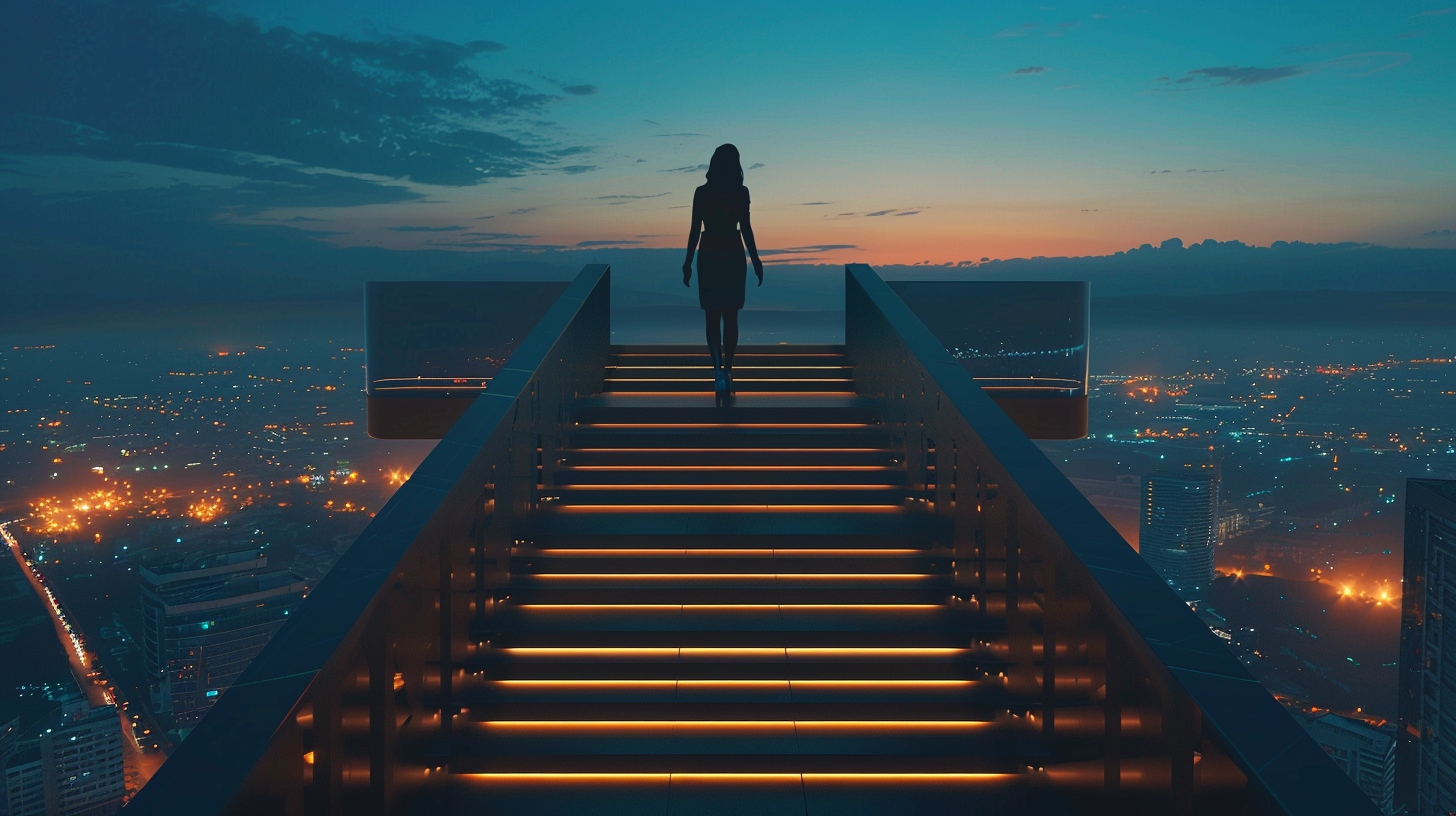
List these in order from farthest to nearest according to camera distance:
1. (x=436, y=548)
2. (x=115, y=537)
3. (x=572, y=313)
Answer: (x=115, y=537) → (x=572, y=313) → (x=436, y=548)

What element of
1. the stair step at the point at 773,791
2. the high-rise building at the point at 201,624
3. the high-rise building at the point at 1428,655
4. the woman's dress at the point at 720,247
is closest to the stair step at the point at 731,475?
the woman's dress at the point at 720,247

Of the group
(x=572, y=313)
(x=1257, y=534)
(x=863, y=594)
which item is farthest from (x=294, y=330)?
(x=1257, y=534)

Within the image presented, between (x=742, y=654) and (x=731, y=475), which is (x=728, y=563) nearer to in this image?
(x=742, y=654)

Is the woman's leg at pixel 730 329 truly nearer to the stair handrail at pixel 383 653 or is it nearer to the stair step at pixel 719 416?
the stair step at pixel 719 416

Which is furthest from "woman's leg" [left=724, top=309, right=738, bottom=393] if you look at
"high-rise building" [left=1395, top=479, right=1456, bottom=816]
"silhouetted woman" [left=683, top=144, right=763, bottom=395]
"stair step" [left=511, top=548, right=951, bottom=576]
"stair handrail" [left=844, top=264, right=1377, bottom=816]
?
"high-rise building" [left=1395, top=479, right=1456, bottom=816]

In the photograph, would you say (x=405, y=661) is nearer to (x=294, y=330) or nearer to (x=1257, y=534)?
(x=294, y=330)

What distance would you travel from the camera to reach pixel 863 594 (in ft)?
14.0

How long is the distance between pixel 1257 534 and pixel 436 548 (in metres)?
17.6

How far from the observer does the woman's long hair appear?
251 inches

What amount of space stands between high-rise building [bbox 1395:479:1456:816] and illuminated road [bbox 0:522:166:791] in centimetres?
1323

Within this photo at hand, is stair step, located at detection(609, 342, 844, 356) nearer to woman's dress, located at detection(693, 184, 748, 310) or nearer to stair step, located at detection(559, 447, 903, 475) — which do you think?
woman's dress, located at detection(693, 184, 748, 310)

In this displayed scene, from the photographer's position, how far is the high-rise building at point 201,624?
366 inches

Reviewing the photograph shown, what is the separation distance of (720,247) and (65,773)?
8.20 metres

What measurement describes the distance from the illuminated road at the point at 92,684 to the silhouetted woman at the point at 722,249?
795 centimetres
